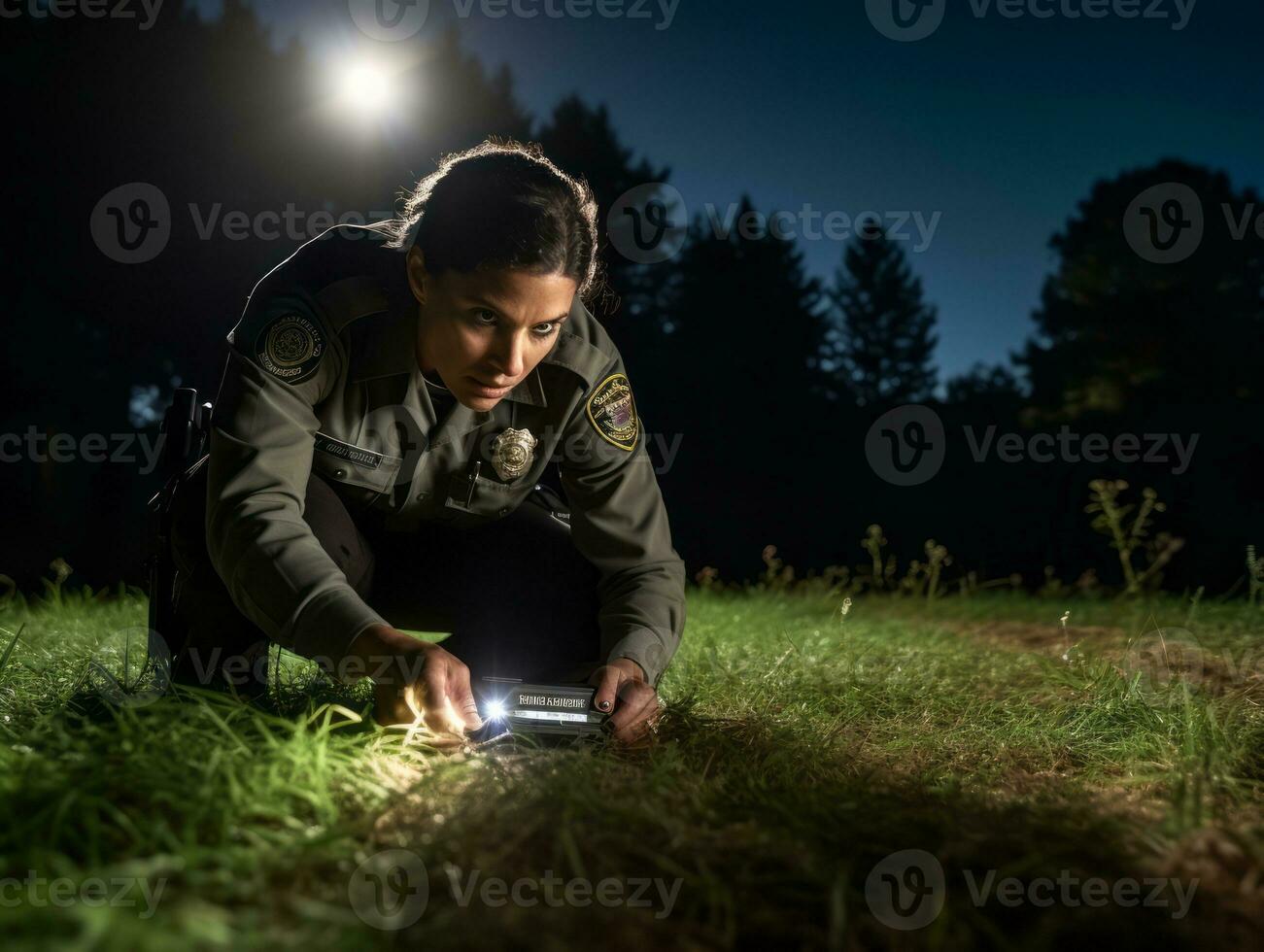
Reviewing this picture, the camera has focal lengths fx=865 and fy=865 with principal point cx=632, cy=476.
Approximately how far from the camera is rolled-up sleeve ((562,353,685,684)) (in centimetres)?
248

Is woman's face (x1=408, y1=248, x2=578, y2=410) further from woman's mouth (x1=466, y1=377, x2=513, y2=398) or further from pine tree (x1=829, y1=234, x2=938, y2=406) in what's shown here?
pine tree (x1=829, y1=234, x2=938, y2=406)

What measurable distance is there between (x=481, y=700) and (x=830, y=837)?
0.88 metres

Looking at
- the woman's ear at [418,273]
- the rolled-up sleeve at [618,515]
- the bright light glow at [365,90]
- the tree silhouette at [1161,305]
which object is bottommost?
the rolled-up sleeve at [618,515]

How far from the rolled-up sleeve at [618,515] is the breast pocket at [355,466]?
528 mm

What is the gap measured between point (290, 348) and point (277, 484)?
35cm

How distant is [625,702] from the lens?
2.07 metres

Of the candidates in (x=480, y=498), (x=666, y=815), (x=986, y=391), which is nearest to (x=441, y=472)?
(x=480, y=498)

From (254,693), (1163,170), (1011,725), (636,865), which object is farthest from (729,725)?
(1163,170)

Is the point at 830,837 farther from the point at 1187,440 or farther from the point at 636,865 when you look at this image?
the point at 1187,440

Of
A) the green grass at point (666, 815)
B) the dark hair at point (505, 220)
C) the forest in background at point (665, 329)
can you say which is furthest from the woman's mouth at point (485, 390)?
the forest in background at point (665, 329)

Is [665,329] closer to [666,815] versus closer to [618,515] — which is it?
[618,515]

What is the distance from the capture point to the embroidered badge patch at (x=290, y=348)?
7.05 feet

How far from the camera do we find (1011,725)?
2.49 meters

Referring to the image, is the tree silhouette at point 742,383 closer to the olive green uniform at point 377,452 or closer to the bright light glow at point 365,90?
the bright light glow at point 365,90
